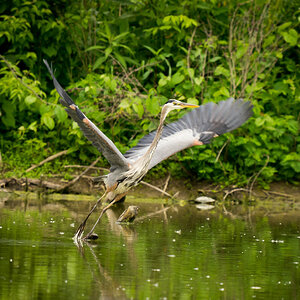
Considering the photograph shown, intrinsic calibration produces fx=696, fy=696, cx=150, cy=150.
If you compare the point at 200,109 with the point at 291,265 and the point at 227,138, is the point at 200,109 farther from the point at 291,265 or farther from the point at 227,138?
the point at 291,265

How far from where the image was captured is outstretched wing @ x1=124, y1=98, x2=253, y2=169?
397 inches

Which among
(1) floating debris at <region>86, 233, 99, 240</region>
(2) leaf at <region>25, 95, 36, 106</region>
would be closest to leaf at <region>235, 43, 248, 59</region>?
(2) leaf at <region>25, 95, 36, 106</region>

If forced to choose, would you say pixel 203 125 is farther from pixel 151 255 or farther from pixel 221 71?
pixel 151 255

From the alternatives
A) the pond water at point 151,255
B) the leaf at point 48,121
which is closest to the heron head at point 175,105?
the pond water at point 151,255

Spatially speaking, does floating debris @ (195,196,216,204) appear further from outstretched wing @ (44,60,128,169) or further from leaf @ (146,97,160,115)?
outstretched wing @ (44,60,128,169)

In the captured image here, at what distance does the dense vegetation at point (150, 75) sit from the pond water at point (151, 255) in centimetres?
244

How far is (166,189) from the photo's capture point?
13.6 meters

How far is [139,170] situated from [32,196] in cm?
439

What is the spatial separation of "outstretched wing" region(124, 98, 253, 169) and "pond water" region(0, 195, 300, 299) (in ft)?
3.77

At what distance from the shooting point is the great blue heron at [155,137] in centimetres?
817

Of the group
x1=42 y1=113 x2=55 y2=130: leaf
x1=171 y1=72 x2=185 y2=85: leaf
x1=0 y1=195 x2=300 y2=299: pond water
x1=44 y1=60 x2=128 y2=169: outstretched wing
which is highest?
x1=171 y1=72 x2=185 y2=85: leaf

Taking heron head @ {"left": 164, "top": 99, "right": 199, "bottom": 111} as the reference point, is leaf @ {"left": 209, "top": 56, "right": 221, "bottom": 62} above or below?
above

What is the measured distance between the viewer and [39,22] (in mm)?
14727

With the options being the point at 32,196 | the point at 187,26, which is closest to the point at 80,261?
the point at 32,196
